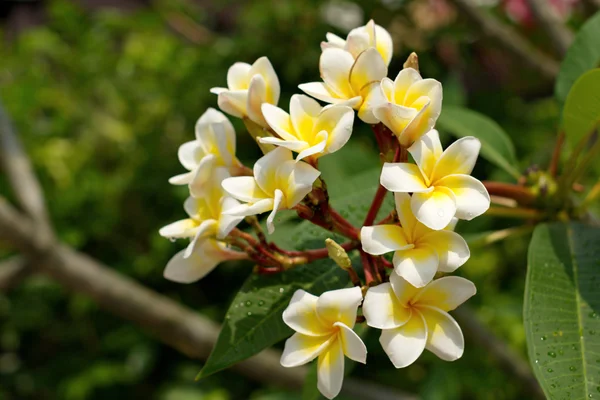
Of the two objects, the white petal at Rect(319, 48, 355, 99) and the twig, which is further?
the twig

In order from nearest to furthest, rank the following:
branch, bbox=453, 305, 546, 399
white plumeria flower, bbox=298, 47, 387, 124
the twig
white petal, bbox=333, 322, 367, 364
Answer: white petal, bbox=333, 322, 367, 364
white plumeria flower, bbox=298, 47, 387, 124
branch, bbox=453, 305, 546, 399
the twig

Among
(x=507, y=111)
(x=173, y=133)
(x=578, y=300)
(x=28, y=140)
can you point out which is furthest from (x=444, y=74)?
(x=28, y=140)

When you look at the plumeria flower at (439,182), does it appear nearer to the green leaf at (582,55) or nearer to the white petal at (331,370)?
the white petal at (331,370)

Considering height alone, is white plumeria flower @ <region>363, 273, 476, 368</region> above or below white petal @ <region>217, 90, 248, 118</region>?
below

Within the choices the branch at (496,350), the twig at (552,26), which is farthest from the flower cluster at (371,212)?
the twig at (552,26)

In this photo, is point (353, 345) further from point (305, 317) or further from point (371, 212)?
point (371, 212)

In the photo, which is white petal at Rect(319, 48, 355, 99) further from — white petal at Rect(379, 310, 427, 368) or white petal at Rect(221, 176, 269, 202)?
white petal at Rect(379, 310, 427, 368)

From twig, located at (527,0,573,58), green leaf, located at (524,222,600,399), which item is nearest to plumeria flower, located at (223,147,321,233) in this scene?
green leaf, located at (524,222,600,399)

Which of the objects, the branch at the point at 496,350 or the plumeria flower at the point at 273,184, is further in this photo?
the branch at the point at 496,350

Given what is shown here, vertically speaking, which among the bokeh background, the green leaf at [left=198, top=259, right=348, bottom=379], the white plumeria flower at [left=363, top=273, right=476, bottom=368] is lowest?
the bokeh background
